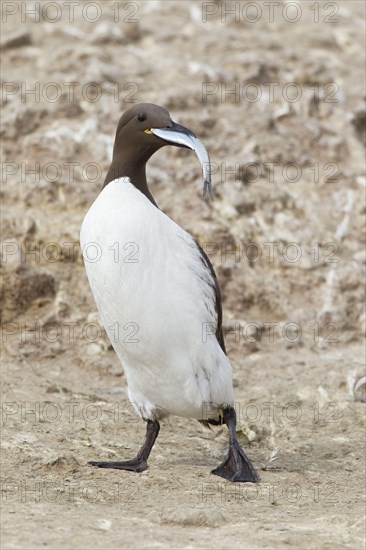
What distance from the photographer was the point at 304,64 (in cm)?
1372

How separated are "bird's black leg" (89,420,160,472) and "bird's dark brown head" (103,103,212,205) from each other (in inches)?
74.2

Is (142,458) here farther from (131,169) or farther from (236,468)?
(131,169)

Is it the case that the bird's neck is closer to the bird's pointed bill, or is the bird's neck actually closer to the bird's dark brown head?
the bird's dark brown head

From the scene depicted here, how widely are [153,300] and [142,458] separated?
52.5 inches

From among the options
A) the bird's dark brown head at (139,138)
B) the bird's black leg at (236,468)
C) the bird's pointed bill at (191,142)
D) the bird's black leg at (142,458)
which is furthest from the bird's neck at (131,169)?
the bird's black leg at (236,468)

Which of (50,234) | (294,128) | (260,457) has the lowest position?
(260,457)

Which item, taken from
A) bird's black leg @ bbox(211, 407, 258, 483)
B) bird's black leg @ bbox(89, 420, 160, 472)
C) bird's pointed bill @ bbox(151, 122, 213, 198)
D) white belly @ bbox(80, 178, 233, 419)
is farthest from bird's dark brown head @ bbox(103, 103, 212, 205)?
bird's black leg @ bbox(211, 407, 258, 483)

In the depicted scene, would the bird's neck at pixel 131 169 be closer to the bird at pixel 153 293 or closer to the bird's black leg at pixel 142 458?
the bird at pixel 153 293

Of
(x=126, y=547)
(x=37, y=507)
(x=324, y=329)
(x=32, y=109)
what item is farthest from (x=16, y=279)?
(x=126, y=547)

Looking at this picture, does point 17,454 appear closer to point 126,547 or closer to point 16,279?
point 126,547

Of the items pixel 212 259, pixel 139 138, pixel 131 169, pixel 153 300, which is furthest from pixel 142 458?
pixel 212 259

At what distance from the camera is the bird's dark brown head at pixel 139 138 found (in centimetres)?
757

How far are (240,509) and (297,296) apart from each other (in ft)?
15.1

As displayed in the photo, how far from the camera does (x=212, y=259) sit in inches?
435
